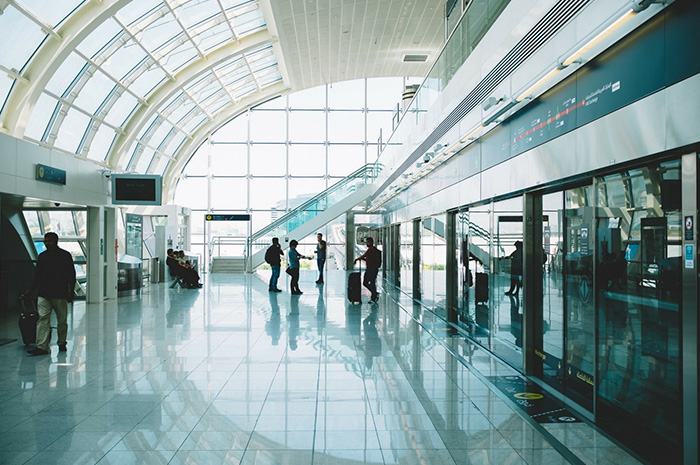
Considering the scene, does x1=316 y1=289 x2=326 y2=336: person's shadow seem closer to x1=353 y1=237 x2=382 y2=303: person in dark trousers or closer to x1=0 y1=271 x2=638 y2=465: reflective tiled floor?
x1=0 y1=271 x2=638 y2=465: reflective tiled floor

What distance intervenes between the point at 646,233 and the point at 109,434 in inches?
172

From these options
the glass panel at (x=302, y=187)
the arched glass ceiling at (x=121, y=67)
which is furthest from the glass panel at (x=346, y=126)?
the arched glass ceiling at (x=121, y=67)

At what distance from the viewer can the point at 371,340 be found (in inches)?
357

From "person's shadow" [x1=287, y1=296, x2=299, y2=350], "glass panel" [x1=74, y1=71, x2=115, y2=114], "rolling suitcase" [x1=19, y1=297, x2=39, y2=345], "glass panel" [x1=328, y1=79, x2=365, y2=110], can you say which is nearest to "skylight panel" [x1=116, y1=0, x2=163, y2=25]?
"glass panel" [x1=74, y1=71, x2=115, y2=114]

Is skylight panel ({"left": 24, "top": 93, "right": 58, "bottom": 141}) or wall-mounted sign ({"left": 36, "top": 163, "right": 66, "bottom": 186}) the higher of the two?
skylight panel ({"left": 24, "top": 93, "right": 58, "bottom": 141})

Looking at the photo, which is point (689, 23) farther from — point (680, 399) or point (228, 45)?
point (228, 45)

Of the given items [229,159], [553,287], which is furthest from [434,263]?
[229,159]

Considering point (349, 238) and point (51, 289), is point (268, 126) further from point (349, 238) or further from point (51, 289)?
point (51, 289)

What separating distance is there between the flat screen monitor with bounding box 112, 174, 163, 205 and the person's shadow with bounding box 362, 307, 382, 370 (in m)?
6.89

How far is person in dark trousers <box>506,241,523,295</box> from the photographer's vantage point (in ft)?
22.4

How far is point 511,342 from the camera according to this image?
7.18 meters

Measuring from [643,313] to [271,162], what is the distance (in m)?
28.6

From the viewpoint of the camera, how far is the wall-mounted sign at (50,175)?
11.1 meters

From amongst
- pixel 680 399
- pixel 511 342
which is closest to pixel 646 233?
pixel 680 399
